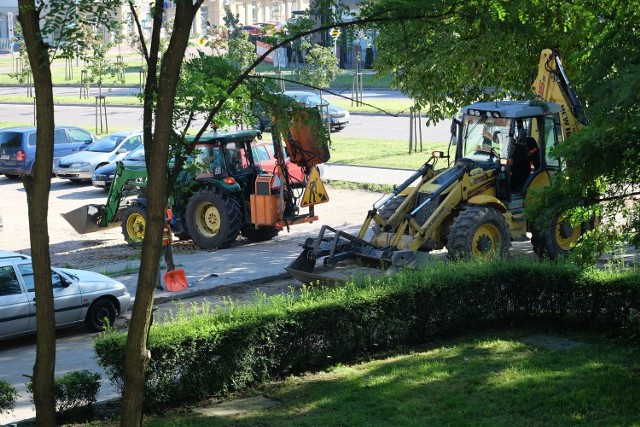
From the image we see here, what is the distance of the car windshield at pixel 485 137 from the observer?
1716 centimetres

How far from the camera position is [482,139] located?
1745 cm

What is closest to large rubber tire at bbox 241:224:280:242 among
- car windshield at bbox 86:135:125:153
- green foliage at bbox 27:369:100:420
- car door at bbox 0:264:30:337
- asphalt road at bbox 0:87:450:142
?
car door at bbox 0:264:30:337

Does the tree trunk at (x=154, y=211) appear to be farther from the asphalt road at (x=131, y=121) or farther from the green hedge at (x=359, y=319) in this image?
the asphalt road at (x=131, y=121)

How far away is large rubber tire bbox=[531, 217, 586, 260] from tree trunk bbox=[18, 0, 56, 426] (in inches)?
404

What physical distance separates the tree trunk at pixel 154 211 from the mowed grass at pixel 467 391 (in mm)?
1575

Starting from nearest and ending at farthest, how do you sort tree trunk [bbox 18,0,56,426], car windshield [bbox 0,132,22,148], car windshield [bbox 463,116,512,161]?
tree trunk [bbox 18,0,56,426], car windshield [bbox 463,116,512,161], car windshield [bbox 0,132,22,148]

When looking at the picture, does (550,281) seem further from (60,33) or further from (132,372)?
(60,33)

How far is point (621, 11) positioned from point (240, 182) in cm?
1096

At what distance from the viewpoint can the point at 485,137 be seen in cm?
1741

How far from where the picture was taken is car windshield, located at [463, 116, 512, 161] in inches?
675

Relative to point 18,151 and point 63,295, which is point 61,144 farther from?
point 63,295

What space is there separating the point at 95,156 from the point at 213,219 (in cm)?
1050

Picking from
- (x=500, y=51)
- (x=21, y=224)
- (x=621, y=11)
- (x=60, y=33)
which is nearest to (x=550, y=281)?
(x=621, y=11)

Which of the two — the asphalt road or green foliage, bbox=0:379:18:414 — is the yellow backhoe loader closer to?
green foliage, bbox=0:379:18:414
